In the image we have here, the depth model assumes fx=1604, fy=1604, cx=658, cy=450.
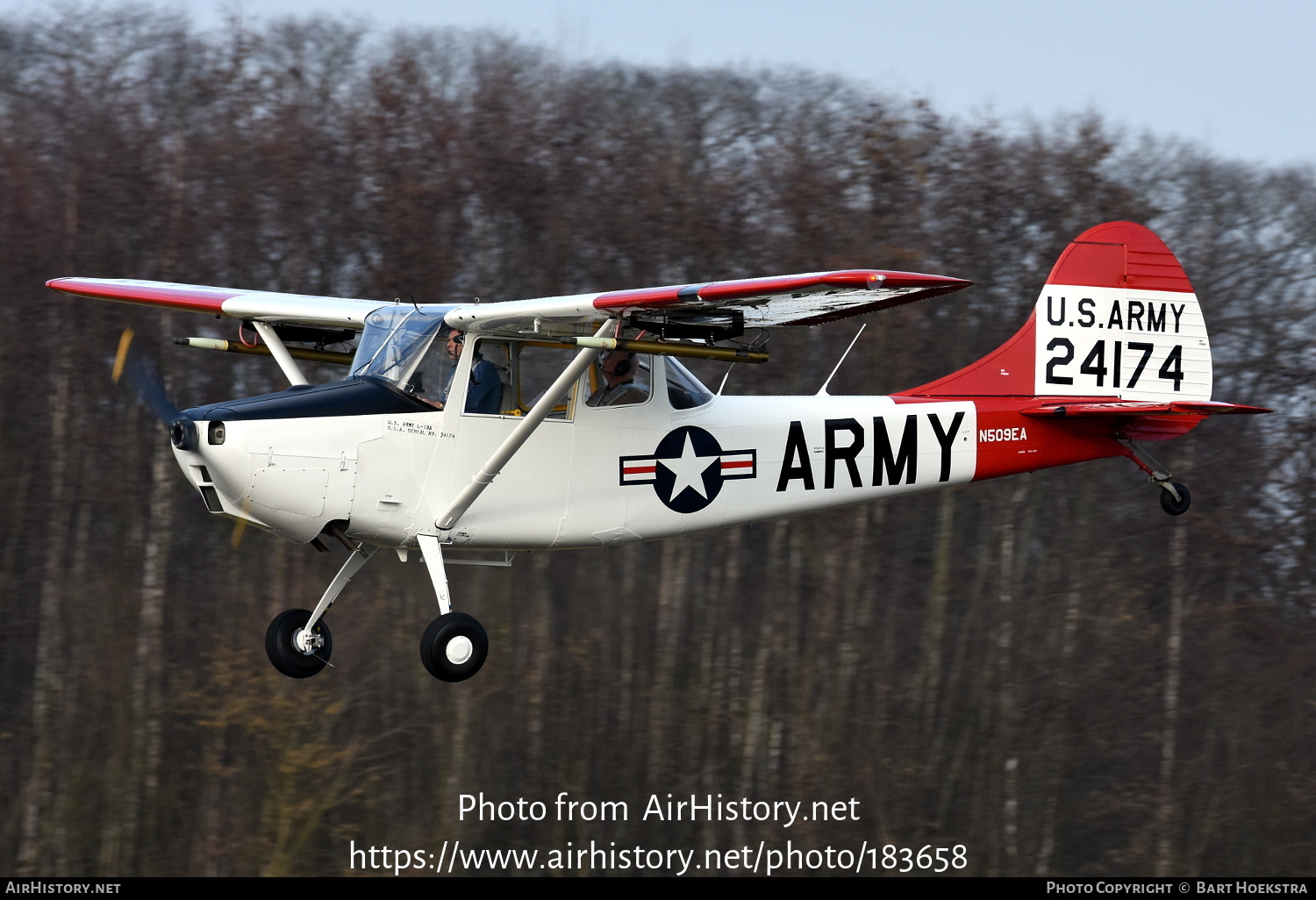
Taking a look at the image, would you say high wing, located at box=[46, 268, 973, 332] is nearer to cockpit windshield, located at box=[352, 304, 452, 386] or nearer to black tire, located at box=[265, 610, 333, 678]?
cockpit windshield, located at box=[352, 304, 452, 386]

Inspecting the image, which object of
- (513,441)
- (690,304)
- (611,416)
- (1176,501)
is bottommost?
(1176,501)

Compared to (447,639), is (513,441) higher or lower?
higher

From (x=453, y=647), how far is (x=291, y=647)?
4.49 ft

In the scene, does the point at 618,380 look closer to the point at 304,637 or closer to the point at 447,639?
the point at 447,639

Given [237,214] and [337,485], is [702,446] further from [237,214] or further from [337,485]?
[237,214]

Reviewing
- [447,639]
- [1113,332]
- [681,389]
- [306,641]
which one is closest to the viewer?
[447,639]

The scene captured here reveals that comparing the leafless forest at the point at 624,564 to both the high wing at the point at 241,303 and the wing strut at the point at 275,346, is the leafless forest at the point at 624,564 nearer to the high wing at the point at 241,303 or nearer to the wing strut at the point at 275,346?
the high wing at the point at 241,303

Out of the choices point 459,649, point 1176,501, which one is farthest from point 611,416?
point 1176,501

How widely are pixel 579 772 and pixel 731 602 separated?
3262 mm

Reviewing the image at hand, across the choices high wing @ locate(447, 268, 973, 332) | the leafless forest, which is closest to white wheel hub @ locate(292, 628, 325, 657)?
high wing @ locate(447, 268, 973, 332)

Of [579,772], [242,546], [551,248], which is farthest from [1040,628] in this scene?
[242,546]

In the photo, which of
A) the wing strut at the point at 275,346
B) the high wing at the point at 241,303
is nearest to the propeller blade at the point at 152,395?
the wing strut at the point at 275,346

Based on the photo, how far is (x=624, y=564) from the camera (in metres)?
22.4

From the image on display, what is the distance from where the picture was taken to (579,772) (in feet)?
69.5
